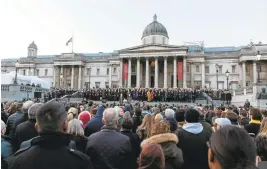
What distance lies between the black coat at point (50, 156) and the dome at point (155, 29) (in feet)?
229

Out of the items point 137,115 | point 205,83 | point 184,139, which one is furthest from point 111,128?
point 205,83

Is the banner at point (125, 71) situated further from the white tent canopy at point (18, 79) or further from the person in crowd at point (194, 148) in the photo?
the person in crowd at point (194, 148)

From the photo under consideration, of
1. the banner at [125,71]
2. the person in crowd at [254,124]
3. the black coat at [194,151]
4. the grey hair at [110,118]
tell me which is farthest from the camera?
the banner at [125,71]

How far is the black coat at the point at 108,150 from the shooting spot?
4.42 metres

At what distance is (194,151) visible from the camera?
5.14m

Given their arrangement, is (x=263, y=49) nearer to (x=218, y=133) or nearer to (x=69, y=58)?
(x=69, y=58)

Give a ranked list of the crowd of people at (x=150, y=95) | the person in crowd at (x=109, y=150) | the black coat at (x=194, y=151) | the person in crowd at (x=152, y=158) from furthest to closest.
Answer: the crowd of people at (x=150, y=95) → the black coat at (x=194, y=151) → the person in crowd at (x=109, y=150) → the person in crowd at (x=152, y=158)

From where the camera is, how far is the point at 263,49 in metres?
60.6

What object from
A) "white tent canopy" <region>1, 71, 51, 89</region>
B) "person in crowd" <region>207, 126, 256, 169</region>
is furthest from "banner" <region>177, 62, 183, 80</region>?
"person in crowd" <region>207, 126, 256, 169</region>

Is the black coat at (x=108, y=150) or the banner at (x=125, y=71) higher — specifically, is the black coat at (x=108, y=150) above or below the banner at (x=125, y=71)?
below

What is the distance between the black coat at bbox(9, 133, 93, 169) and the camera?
8.80 feet

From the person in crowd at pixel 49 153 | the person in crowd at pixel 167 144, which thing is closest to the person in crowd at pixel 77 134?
the person in crowd at pixel 167 144

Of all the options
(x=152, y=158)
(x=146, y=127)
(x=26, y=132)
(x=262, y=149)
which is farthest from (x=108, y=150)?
(x=262, y=149)

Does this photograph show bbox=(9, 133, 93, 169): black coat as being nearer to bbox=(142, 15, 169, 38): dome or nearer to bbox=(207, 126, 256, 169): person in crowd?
bbox=(207, 126, 256, 169): person in crowd
